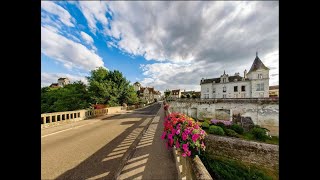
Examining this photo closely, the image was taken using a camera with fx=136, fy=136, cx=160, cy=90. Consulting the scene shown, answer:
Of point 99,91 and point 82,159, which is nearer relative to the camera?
point 82,159

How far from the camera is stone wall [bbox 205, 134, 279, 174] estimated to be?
296 inches

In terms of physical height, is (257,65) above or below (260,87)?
above

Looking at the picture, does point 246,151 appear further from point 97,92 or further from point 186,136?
point 97,92

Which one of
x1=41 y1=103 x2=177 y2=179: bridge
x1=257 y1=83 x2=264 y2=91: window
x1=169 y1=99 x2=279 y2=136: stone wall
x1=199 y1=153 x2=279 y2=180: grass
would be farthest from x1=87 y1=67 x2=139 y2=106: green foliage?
x1=257 y1=83 x2=264 y2=91: window

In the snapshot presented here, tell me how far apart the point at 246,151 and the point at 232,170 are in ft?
6.16

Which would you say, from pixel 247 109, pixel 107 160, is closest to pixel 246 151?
pixel 107 160

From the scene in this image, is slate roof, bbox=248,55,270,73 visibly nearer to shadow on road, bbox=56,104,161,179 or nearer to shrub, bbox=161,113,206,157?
shadow on road, bbox=56,104,161,179

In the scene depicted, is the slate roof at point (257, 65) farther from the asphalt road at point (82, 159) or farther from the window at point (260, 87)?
the asphalt road at point (82, 159)

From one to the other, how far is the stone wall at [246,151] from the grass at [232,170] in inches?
11.8

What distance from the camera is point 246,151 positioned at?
25.8ft

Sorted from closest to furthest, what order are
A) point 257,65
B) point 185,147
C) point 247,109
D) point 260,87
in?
1. point 185,147
2. point 247,109
3. point 260,87
4. point 257,65

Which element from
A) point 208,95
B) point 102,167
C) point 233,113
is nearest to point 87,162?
point 102,167
